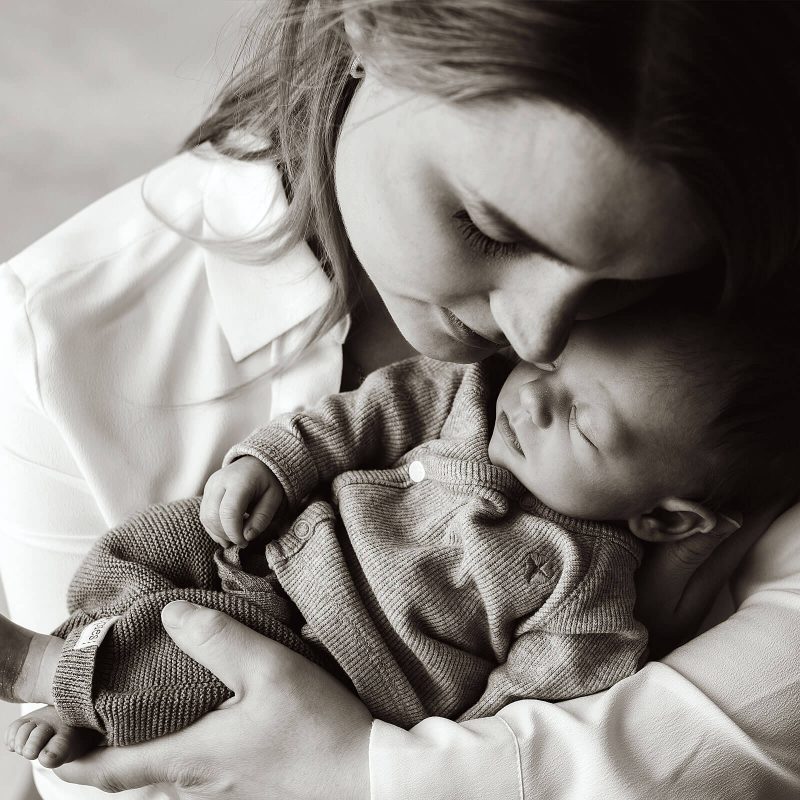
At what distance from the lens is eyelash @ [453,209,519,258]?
0.67 m

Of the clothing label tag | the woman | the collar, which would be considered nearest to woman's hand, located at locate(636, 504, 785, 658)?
the woman

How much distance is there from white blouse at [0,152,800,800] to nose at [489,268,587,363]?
1.20 feet

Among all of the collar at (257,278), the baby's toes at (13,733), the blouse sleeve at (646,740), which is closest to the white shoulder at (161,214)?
the collar at (257,278)

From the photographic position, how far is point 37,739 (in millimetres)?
865

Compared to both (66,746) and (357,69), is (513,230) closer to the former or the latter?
(357,69)

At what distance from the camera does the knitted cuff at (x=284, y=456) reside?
972mm

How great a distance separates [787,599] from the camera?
2.98 ft

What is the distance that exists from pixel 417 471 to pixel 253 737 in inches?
13.1

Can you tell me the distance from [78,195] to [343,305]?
1173 mm

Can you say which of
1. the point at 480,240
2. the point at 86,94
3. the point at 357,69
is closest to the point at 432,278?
the point at 480,240

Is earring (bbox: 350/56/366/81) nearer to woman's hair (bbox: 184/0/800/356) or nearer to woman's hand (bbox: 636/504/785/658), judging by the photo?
Result: woman's hair (bbox: 184/0/800/356)

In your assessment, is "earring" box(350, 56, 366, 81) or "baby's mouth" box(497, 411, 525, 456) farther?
"baby's mouth" box(497, 411, 525, 456)

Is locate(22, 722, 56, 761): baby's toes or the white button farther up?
the white button

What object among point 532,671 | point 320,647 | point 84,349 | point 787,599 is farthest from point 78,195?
point 787,599
